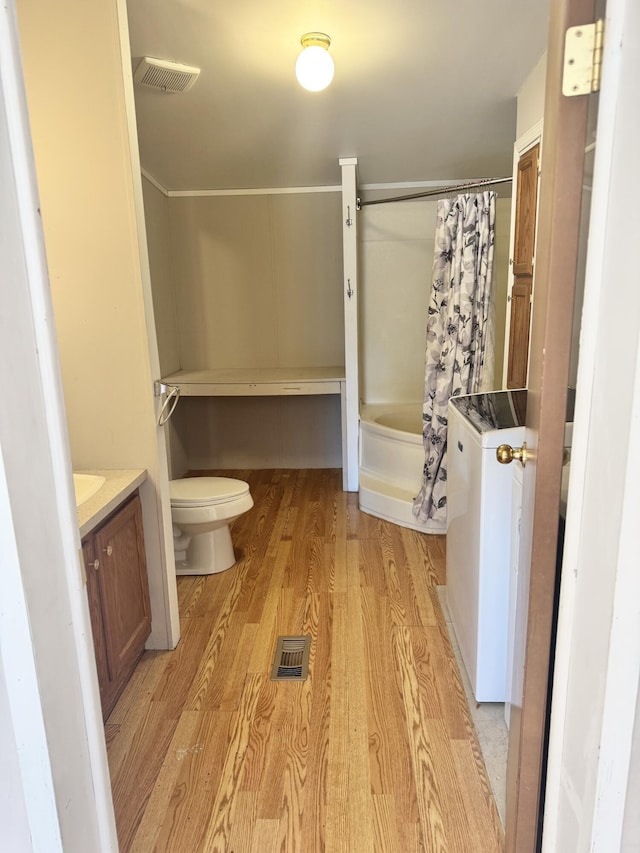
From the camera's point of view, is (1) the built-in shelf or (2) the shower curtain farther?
(1) the built-in shelf

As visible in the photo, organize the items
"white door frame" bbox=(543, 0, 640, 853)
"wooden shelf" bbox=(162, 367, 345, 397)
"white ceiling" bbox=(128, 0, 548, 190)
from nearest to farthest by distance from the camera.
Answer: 1. "white door frame" bbox=(543, 0, 640, 853)
2. "white ceiling" bbox=(128, 0, 548, 190)
3. "wooden shelf" bbox=(162, 367, 345, 397)

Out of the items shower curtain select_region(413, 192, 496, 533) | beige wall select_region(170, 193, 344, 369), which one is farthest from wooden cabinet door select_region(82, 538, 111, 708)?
beige wall select_region(170, 193, 344, 369)

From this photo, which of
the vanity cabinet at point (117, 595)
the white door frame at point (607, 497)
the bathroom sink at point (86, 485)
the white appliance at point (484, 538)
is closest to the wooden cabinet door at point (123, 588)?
the vanity cabinet at point (117, 595)

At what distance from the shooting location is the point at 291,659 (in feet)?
6.75

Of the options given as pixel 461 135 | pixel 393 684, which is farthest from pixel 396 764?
pixel 461 135

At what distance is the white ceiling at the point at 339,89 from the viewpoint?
1.83m

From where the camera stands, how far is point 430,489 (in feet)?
9.86

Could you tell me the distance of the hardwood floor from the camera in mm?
1387

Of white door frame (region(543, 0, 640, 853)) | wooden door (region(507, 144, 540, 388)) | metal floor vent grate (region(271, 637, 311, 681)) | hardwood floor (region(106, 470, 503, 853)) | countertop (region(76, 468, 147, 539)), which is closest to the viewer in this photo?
white door frame (region(543, 0, 640, 853))

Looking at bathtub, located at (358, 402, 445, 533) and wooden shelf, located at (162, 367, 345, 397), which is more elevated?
wooden shelf, located at (162, 367, 345, 397)

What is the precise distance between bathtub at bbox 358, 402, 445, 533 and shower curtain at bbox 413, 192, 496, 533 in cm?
15

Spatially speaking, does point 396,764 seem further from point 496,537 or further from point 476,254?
point 476,254

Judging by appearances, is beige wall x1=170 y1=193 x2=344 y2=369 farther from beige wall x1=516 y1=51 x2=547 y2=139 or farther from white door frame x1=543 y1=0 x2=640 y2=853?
white door frame x1=543 y1=0 x2=640 y2=853

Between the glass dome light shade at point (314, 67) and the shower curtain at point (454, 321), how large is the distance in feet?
3.39
